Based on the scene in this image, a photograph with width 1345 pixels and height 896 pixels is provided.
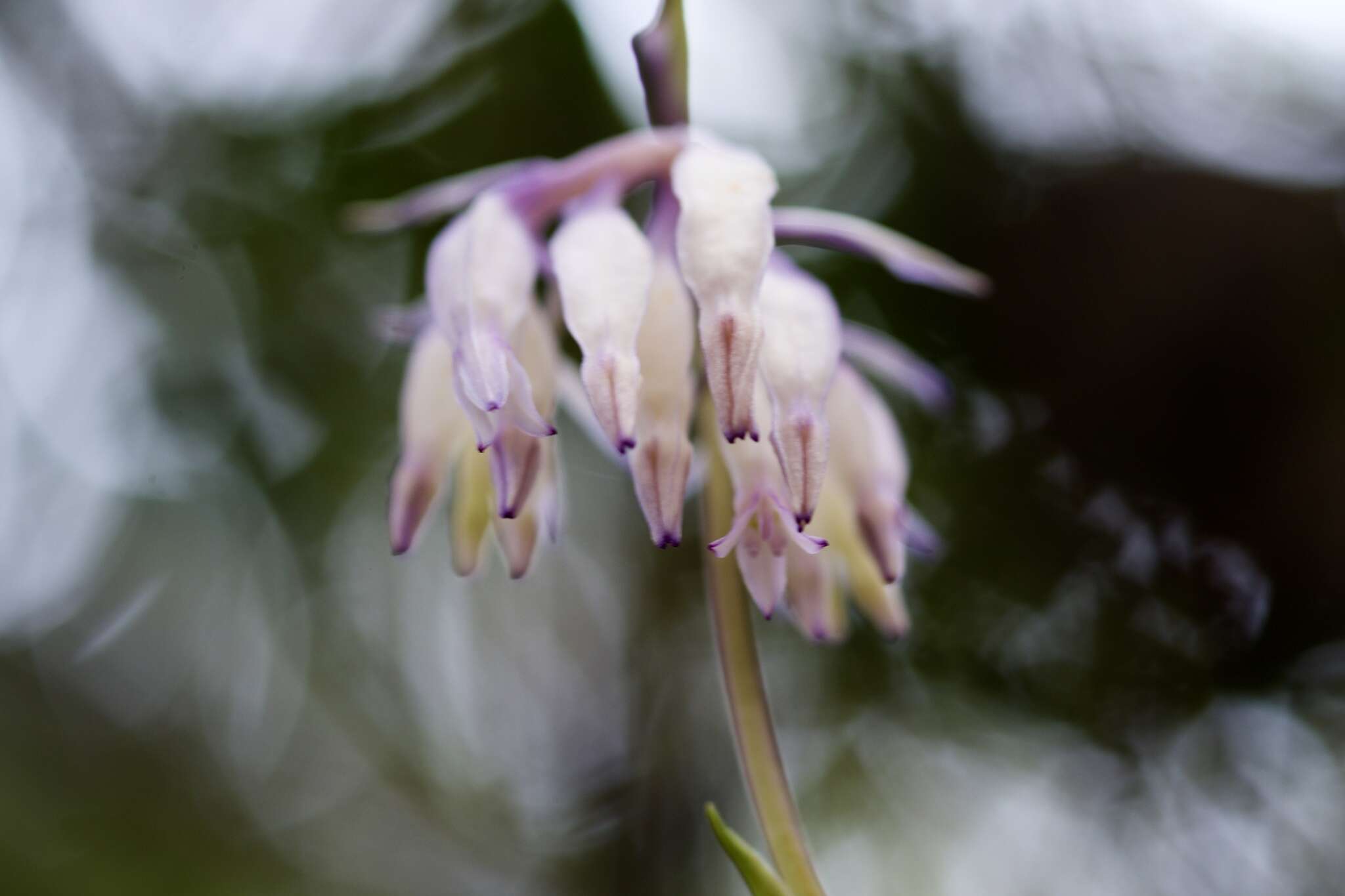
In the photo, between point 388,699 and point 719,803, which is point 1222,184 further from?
point 388,699

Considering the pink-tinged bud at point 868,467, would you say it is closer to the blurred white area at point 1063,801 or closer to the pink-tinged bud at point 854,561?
the pink-tinged bud at point 854,561

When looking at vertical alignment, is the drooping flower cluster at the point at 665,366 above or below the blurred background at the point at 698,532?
above

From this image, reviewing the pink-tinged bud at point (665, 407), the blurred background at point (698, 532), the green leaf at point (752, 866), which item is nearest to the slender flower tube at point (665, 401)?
the pink-tinged bud at point (665, 407)

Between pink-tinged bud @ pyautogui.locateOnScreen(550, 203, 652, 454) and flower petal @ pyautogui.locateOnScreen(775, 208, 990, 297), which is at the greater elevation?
pink-tinged bud @ pyautogui.locateOnScreen(550, 203, 652, 454)

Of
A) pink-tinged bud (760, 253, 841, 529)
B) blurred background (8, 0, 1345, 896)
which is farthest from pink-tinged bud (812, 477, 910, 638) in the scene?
blurred background (8, 0, 1345, 896)

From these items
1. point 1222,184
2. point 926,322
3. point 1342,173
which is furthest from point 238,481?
point 1342,173

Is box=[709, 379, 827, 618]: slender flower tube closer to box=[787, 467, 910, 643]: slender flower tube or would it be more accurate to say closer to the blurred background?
box=[787, 467, 910, 643]: slender flower tube
